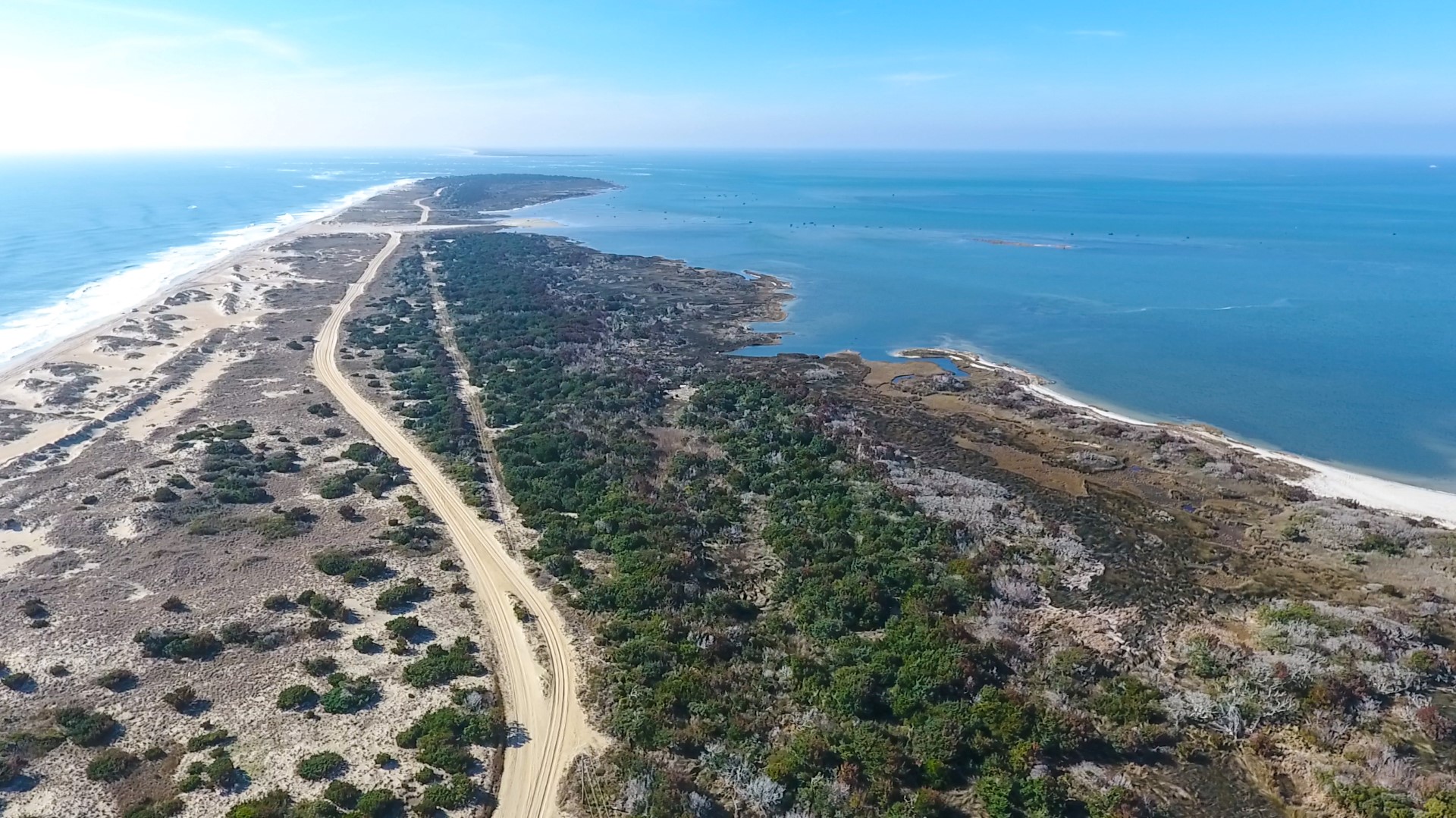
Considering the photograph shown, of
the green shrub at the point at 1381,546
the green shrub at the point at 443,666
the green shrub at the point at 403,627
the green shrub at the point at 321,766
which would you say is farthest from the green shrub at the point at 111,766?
the green shrub at the point at 1381,546

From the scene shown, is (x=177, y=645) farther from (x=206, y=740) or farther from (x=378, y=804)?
(x=378, y=804)

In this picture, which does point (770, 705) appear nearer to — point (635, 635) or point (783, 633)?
point (783, 633)

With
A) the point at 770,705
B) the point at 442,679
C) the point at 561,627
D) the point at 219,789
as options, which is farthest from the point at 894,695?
the point at 219,789

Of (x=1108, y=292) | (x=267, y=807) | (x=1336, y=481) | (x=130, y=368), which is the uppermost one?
(x=1108, y=292)

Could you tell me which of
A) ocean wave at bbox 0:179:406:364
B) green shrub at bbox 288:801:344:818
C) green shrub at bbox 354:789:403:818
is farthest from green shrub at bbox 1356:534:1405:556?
ocean wave at bbox 0:179:406:364

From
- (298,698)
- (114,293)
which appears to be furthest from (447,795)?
(114,293)
